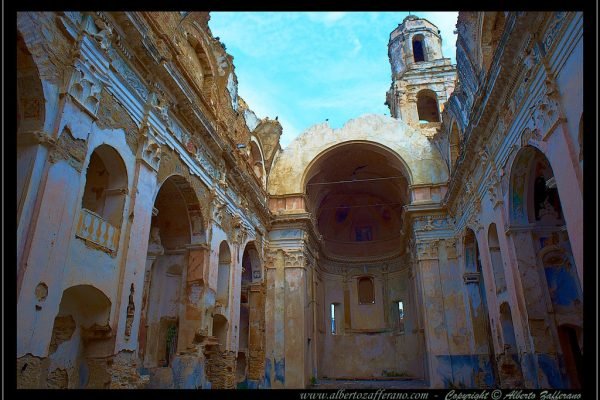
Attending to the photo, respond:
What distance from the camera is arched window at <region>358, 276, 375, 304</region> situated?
23984 millimetres

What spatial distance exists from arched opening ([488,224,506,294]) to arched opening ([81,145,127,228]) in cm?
947

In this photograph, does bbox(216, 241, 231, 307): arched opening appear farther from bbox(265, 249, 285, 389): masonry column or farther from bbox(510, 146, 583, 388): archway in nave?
bbox(510, 146, 583, 388): archway in nave

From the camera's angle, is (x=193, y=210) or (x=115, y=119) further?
(x=193, y=210)

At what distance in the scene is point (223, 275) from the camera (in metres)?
13.3

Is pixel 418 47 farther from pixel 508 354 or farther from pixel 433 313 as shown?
pixel 508 354

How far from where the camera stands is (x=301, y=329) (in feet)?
53.1

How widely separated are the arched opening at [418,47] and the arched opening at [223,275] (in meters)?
18.4

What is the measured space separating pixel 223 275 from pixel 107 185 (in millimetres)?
5651

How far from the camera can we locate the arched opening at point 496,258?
11766 millimetres

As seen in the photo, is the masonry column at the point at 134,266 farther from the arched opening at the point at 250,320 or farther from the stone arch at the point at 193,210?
the arched opening at the point at 250,320

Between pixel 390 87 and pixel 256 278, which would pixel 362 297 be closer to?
pixel 256 278

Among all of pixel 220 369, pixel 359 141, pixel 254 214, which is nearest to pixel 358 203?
pixel 359 141
